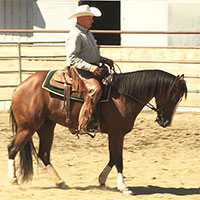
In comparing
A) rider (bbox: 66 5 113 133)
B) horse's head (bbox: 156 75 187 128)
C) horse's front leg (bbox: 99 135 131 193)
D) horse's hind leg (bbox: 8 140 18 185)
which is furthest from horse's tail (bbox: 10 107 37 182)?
horse's head (bbox: 156 75 187 128)

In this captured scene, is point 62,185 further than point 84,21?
Yes

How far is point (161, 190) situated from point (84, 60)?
1.67 m

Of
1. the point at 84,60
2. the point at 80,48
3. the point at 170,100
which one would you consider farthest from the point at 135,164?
the point at 80,48

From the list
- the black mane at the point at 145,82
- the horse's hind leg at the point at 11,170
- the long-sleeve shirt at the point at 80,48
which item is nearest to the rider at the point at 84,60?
the long-sleeve shirt at the point at 80,48

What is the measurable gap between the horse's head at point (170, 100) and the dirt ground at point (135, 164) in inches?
32.2

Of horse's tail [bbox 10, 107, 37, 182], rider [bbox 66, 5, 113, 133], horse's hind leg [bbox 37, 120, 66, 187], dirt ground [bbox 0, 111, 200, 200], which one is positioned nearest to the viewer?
rider [bbox 66, 5, 113, 133]

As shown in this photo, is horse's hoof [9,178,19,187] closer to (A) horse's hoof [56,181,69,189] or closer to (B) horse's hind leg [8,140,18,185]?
(B) horse's hind leg [8,140,18,185]

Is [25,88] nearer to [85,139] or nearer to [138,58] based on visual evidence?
[85,139]

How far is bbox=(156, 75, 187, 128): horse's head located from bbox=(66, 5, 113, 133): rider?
70cm

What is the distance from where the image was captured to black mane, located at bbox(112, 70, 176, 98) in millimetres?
7590

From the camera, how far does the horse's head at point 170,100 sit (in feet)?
24.7

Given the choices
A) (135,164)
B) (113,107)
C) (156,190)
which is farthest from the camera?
(135,164)

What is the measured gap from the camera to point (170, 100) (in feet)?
25.0

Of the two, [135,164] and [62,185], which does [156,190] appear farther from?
[135,164]
